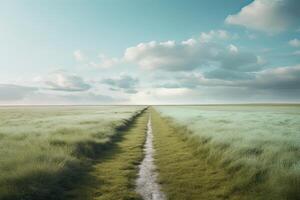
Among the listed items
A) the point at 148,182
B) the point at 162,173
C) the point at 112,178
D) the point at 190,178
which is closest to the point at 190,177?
the point at 190,178

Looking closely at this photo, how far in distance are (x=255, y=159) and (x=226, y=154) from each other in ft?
5.95

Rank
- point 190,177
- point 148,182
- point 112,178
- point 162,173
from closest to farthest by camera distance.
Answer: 1. point 148,182
2. point 112,178
3. point 190,177
4. point 162,173

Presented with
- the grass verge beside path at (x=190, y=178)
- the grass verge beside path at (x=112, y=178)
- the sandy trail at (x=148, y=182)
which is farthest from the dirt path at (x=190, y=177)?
the grass verge beside path at (x=112, y=178)

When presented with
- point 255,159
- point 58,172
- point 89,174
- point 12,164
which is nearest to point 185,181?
point 255,159

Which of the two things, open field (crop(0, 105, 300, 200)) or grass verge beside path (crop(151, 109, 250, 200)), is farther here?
grass verge beside path (crop(151, 109, 250, 200))

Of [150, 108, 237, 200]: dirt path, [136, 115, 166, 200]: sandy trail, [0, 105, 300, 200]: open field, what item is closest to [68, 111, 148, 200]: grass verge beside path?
[0, 105, 300, 200]: open field

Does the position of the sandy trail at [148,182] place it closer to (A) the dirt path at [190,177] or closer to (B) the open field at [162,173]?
(B) the open field at [162,173]

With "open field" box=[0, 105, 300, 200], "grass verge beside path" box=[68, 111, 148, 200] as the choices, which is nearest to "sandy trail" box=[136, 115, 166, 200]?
"open field" box=[0, 105, 300, 200]

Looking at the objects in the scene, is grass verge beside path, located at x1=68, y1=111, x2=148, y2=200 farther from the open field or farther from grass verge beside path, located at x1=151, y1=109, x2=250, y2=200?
grass verge beside path, located at x1=151, y1=109, x2=250, y2=200

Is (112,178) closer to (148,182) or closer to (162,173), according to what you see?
(148,182)

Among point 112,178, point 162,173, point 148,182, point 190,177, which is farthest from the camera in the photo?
point 162,173

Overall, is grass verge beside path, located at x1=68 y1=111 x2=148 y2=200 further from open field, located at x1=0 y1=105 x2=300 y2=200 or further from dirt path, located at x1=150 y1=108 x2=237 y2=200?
dirt path, located at x1=150 y1=108 x2=237 y2=200

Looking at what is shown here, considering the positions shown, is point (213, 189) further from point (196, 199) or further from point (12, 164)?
point (12, 164)

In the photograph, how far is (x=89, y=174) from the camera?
1095cm
